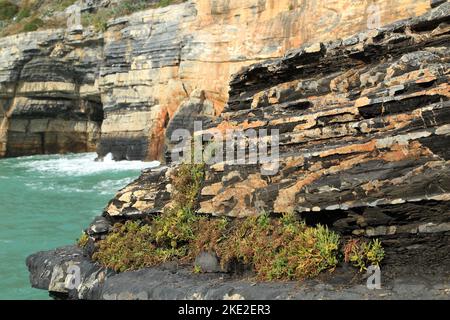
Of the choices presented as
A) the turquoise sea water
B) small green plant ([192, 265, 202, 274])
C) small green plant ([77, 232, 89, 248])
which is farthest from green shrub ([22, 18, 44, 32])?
small green plant ([192, 265, 202, 274])

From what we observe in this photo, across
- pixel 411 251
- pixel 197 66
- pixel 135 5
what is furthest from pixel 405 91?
pixel 135 5

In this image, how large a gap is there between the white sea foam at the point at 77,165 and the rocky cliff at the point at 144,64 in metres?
0.99

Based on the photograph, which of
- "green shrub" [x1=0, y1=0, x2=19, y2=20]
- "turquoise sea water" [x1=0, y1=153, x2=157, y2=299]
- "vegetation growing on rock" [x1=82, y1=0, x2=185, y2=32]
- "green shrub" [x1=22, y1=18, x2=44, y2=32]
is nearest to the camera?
"turquoise sea water" [x1=0, y1=153, x2=157, y2=299]

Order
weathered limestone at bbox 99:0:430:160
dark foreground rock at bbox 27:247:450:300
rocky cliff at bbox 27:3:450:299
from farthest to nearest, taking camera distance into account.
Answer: weathered limestone at bbox 99:0:430:160 < rocky cliff at bbox 27:3:450:299 < dark foreground rock at bbox 27:247:450:300

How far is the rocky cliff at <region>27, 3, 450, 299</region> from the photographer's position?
26.3ft

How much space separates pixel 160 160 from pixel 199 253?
2025 cm

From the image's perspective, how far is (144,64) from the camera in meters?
31.0

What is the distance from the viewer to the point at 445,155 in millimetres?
8156

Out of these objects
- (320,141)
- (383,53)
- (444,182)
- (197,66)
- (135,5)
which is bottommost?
(444,182)

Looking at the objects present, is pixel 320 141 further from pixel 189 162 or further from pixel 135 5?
pixel 135 5

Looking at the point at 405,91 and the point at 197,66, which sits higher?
the point at 197,66

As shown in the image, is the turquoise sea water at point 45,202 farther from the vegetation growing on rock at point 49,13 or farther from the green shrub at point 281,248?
the vegetation growing on rock at point 49,13

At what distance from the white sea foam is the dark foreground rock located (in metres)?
15.3

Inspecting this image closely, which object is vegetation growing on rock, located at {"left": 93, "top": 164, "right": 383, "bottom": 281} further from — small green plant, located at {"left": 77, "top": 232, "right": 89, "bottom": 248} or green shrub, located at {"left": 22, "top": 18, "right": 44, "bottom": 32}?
green shrub, located at {"left": 22, "top": 18, "right": 44, "bottom": 32}
